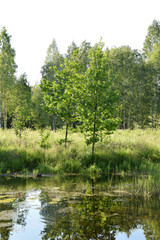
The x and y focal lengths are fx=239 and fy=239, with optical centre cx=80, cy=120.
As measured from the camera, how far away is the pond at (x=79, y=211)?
4.85 meters

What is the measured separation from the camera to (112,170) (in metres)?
13.3

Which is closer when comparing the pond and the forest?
the pond

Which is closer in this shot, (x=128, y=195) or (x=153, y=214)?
(x=153, y=214)

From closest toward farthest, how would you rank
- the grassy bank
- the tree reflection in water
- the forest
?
the tree reflection in water → the grassy bank → the forest

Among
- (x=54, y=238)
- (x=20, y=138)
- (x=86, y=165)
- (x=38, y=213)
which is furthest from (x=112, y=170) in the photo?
(x=54, y=238)

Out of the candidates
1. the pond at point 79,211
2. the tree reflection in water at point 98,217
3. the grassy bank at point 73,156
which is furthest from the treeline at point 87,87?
the tree reflection in water at point 98,217

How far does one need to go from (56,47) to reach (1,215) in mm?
36284

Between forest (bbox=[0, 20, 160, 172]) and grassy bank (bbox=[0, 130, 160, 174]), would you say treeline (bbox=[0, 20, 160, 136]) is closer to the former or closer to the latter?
forest (bbox=[0, 20, 160, 172])

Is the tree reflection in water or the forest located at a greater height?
the forest

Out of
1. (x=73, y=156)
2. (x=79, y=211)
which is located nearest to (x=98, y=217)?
(x=79, y=211)

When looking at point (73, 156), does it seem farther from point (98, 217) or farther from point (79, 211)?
point (98, 217)

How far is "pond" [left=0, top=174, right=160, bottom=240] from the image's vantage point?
191 inches

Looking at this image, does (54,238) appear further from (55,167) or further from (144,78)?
(144,78)

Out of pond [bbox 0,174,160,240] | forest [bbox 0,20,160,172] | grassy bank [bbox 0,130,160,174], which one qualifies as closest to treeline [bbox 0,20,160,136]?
forest [bbox 0,20,160,172]
